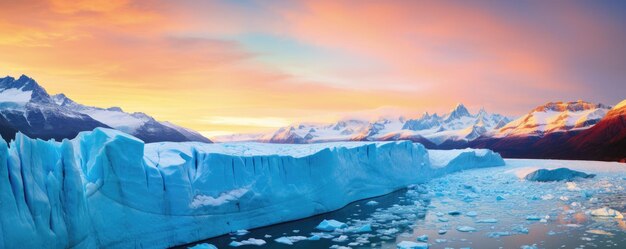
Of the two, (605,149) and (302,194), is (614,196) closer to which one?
(302,194)

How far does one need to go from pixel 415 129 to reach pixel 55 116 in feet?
314

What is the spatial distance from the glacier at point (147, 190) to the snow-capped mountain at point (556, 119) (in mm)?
68354

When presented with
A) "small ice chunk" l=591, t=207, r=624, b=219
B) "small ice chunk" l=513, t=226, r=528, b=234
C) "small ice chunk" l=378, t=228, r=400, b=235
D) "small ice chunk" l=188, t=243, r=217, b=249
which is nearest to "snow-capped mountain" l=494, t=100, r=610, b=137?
"small ice chunk" l=591, t=207, r=624, b=219

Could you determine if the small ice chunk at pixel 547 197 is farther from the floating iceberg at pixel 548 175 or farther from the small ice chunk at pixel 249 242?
the small ice chunk at pixel 249 242

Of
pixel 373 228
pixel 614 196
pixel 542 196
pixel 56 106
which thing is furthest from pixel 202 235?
pixel 56 106

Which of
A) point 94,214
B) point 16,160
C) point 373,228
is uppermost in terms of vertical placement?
point 16,160

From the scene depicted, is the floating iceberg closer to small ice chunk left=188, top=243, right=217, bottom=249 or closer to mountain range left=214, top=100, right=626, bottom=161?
small ice chunk left=188, top=243, right=217, bottom=249

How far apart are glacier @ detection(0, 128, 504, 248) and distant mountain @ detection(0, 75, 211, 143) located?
213 ft

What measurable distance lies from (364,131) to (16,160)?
13883 cm

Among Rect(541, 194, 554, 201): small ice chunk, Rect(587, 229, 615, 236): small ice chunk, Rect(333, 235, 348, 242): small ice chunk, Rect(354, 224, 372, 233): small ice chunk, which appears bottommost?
Rect(333, 235, 348, 242): small ice chunk

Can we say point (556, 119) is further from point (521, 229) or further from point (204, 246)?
point (204, 246)

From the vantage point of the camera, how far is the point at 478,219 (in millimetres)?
13391

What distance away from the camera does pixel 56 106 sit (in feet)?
253

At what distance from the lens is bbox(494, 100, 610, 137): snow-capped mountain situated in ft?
231
